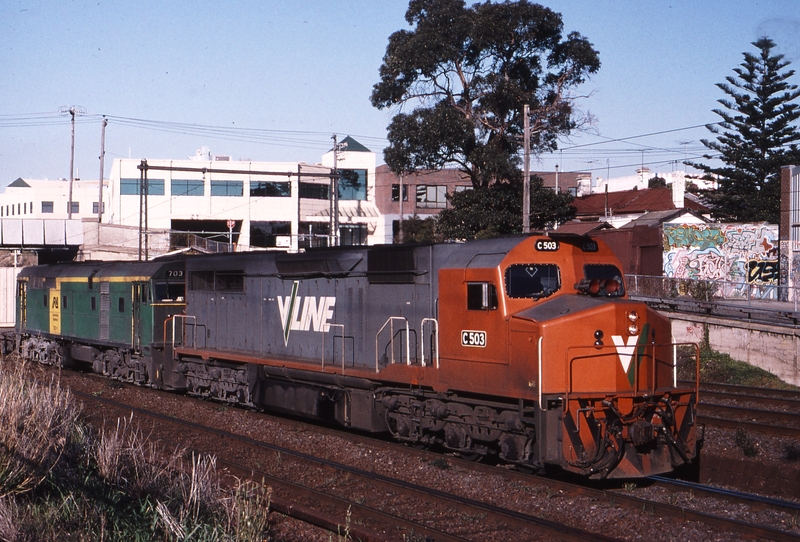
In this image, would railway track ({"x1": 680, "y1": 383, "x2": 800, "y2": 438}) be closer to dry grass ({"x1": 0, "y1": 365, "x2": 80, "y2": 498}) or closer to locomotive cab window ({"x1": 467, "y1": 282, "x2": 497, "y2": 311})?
locomotive cab window ({"x1": 467, "y1": 282, "x2": 497, "y2": 311})

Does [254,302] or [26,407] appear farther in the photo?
[254,302]

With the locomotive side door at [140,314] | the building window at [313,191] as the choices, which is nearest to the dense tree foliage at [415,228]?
the building window at [313,191]

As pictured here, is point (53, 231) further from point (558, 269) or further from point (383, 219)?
point (558, 269)

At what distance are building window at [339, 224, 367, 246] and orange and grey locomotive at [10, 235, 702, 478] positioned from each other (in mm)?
43790

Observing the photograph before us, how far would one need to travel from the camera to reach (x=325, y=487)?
10031 mm

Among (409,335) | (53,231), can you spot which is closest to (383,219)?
(53,231)

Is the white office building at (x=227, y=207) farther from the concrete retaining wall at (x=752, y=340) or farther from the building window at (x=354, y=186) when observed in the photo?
the concrete retaining wall at (x=752, y=340)

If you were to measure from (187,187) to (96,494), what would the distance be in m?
51.0

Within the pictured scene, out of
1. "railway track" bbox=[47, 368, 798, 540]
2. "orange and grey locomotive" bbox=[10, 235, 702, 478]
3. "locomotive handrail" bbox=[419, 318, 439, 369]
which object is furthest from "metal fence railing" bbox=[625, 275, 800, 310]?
"railway track" bbox=[47, 368, 798, 540]

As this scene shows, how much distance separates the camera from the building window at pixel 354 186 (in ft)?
201

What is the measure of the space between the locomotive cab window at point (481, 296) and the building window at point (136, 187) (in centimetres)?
4933

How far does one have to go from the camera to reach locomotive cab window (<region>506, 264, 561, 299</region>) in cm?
987

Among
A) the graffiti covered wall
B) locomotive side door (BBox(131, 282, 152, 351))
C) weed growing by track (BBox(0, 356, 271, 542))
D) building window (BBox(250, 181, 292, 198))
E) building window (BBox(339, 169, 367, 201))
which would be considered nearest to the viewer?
weed growing by track (BBox(0, 356, 271, 542))

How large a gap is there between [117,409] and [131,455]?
297 inches
